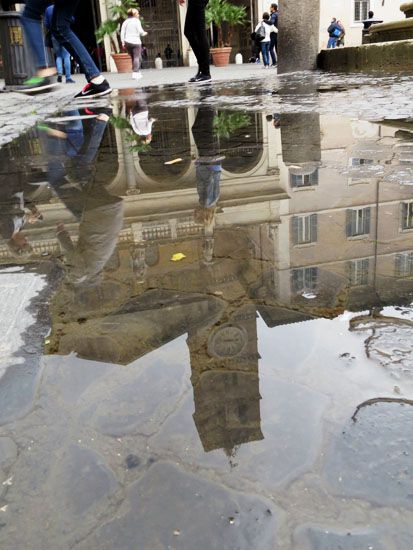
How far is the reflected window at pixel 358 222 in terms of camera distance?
2.31 meters

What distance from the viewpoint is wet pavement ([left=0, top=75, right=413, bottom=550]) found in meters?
0.96

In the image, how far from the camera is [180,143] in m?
4.57

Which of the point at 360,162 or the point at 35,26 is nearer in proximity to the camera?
the point at 360,162

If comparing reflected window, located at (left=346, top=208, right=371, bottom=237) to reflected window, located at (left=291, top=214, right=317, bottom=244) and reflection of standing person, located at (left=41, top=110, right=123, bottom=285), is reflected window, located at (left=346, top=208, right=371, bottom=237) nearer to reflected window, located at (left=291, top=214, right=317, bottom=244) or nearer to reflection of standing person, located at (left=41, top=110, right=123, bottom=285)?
reflected window, located at (left=291, top=214, right=317, bottom=244)

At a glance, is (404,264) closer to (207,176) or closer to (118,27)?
(207,176)

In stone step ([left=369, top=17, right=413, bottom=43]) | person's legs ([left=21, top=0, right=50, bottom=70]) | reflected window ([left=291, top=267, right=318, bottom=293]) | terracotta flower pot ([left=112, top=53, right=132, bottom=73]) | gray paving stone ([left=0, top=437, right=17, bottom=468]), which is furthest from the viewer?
terracotta flower pot ([left=112, top=53, right=132, bottom=73])

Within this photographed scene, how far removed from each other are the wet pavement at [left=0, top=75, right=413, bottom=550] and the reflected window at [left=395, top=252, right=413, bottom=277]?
0.03 ft

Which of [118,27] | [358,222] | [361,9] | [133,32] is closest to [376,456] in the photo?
[358,222]

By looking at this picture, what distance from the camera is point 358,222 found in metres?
2.43

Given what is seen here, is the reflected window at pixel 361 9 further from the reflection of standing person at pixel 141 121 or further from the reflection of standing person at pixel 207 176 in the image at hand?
the reflection of standing person at pixel 207 176

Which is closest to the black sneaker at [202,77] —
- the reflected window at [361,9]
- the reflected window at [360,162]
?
the reflected window at [360,162]

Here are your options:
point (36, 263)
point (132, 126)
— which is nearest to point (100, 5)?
point (132, 126)

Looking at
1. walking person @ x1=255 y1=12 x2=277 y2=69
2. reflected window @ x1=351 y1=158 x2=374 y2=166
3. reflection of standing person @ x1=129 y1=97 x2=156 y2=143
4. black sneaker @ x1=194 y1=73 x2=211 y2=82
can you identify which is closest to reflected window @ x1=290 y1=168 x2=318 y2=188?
reflected window @ x1=351 y1=158 x2=374 y2=166

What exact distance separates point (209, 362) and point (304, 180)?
205cm
